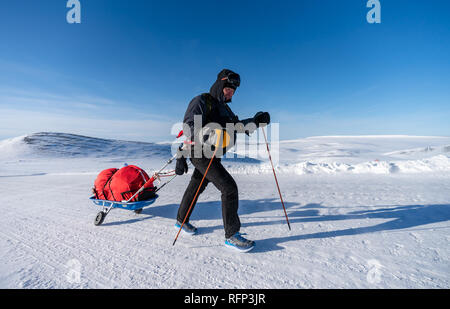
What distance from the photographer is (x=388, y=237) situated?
2600 millimetres

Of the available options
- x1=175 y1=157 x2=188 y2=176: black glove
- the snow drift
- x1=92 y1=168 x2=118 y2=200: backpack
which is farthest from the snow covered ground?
the snow drift

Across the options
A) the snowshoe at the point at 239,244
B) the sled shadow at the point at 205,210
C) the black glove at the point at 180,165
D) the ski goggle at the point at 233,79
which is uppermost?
the ski goggle at the point at 233,79

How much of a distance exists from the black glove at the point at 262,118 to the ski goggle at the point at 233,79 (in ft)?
1.57

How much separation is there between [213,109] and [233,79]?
17.6 inches

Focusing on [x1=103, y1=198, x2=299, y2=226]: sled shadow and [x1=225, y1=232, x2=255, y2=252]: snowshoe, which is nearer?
[x1=225, y1=232, x2=255, y2=252]: snowshoe

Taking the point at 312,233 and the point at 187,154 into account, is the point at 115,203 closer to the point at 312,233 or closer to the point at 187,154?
the point at 187,154

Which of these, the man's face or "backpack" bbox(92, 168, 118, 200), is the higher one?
the man's face

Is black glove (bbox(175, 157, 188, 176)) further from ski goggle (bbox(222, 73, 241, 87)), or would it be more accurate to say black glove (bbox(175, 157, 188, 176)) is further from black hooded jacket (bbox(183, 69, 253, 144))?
ski goggle (bbox(222, 73, 241, 87))

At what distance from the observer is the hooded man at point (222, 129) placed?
239cm

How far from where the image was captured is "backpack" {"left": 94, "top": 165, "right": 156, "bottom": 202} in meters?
3.15

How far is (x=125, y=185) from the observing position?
3.16 meters

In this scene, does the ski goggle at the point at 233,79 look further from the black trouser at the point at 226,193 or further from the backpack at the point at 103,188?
the backpack at the point at 103,188

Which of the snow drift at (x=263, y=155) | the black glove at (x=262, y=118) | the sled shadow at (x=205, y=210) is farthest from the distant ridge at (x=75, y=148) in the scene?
the black glove at (x=262, y=118)

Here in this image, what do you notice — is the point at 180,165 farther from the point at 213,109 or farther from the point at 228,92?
the point at 228,92
